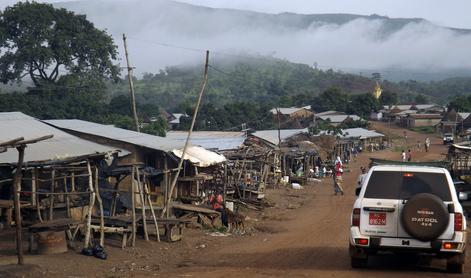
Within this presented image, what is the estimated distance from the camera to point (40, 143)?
18.4m

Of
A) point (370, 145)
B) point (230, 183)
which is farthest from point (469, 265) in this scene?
point (370, 145)

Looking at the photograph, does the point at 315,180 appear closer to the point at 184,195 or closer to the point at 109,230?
the point at 184,195

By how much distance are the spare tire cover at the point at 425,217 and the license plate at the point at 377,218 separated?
350mm

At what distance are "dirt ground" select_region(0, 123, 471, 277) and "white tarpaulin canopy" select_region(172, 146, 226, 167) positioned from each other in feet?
7.48

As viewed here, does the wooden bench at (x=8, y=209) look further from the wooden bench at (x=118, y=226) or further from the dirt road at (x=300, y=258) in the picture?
the dirt road at (x=300, y=258)

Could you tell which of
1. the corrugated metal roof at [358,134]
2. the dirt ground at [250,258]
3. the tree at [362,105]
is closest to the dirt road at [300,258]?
the dirt ground at [250,258]

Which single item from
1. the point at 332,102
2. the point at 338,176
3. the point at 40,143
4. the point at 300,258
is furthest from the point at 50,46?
the point at 332,102

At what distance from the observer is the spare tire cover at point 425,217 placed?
10461 mm

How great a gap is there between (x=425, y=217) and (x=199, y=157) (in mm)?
12766

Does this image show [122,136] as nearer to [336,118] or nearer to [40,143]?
[40,143]

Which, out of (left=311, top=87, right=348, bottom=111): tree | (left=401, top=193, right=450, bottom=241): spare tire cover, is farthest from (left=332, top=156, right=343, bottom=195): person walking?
(left=311, top=87, right=348, bottom=111): tree

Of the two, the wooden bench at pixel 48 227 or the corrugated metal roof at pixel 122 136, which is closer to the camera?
the wooden bench at pixel 48 227

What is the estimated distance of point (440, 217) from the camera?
412 inches

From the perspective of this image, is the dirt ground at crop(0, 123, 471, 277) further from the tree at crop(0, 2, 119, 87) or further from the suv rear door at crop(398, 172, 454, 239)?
the tree at crop(0, 2, 119, 87)
